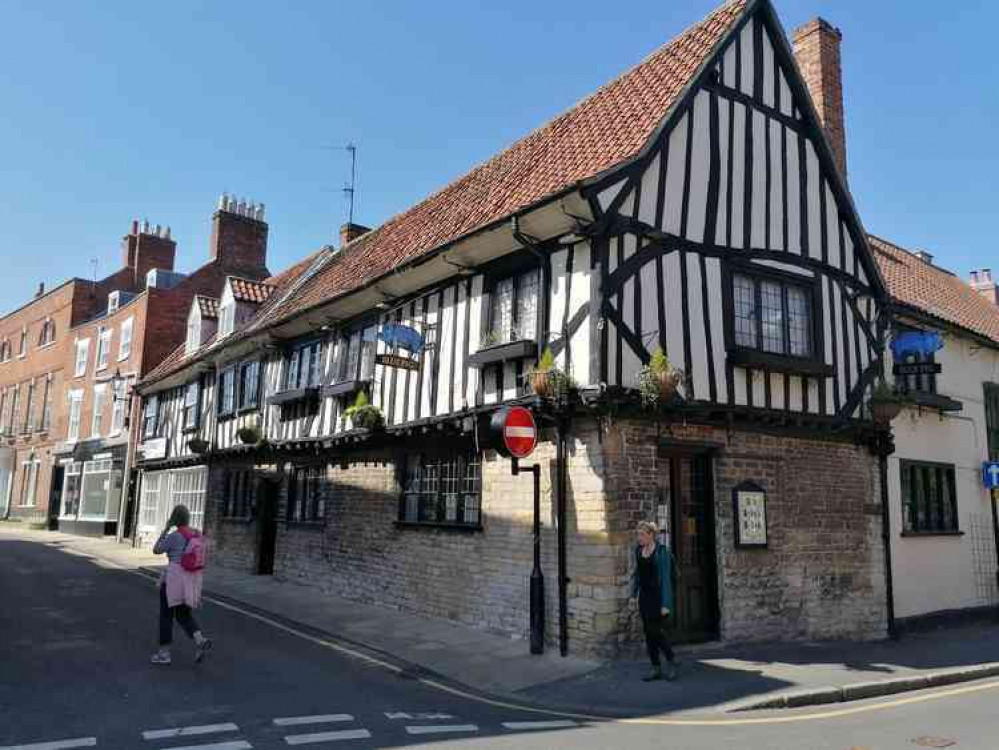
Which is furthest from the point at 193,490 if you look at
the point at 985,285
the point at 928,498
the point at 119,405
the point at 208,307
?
the point at 985,285

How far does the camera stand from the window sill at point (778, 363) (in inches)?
419

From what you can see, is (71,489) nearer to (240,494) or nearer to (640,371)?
(240,494)

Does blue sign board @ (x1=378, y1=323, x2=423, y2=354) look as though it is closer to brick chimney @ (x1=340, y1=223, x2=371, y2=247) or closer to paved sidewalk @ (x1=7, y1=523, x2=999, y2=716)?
paved sidewalk @ (x1=7, y1=523, x2=999, y2=716)

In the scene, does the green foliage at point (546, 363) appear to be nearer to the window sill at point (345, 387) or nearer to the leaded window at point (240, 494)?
the window sill at point (345, 387)

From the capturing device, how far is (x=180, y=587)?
28.1 feet

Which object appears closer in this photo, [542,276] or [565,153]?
[542,276]

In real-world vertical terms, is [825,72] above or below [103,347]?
above

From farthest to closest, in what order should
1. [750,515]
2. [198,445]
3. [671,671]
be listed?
1. [198,445]
2. [750,515]
3. [671,671]

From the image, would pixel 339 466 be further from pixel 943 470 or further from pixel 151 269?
pixel 151 269

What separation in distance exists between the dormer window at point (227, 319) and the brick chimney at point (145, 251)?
14029 mm

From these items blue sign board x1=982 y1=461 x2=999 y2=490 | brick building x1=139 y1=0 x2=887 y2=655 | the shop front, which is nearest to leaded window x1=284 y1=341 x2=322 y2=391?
brick building x1=139 y1=0 x2=887 y2=655

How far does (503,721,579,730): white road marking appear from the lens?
6539 millimetres

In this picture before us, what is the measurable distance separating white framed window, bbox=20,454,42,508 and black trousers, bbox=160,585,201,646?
103 ft

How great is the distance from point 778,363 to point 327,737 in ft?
25.9
